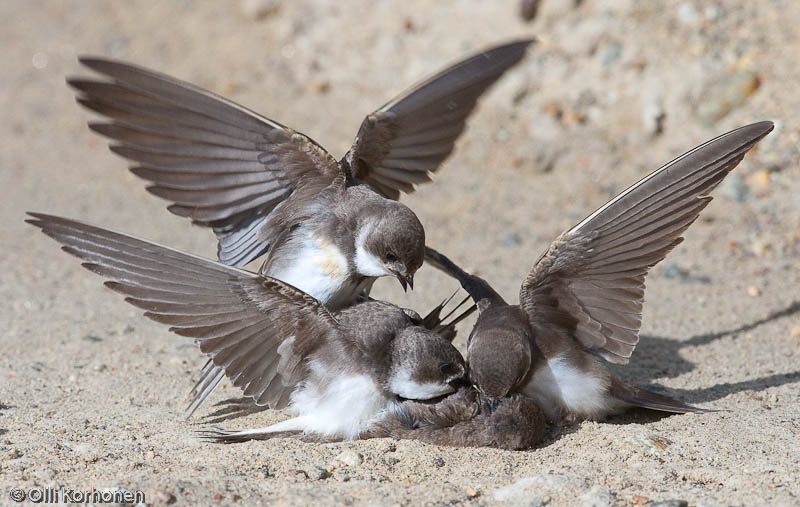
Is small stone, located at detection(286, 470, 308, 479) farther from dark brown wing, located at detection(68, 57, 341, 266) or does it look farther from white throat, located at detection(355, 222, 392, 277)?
dark brown wing, located at detection(68, 57, 341, 266)

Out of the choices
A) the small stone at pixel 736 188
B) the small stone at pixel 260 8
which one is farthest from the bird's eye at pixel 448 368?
the small stone at pixel 260 8

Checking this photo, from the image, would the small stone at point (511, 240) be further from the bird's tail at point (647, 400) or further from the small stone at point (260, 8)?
the small stone at point (260, 8)

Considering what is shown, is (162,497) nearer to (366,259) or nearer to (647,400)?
(366,259)

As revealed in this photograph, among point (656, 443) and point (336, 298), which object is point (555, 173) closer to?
point (336, 298)

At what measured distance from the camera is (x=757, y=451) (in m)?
4.11

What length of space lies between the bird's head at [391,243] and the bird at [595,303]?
0.46 metres

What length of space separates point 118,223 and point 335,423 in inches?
160

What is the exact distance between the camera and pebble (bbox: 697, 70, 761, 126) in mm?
7668

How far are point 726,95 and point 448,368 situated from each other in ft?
14.7

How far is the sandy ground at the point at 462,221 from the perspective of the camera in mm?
3998

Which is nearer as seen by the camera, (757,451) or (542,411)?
(757,451)

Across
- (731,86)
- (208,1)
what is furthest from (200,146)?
(208,1)

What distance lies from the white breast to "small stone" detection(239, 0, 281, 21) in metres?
6.78

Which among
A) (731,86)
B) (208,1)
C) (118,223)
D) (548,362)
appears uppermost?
(208,1)
